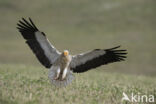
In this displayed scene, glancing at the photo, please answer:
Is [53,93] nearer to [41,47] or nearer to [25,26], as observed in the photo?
[41,47]

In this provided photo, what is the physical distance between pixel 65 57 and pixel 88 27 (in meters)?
37.3

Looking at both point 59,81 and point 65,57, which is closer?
point 59,81

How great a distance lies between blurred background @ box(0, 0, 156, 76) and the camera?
33.2 metres

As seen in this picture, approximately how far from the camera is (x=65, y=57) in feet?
31.2

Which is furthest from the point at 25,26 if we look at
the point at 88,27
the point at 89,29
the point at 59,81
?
the point at 88,27

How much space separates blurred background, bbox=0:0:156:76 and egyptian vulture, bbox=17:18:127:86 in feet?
64.4

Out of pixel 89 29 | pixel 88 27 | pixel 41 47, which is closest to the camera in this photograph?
pixel 41 47

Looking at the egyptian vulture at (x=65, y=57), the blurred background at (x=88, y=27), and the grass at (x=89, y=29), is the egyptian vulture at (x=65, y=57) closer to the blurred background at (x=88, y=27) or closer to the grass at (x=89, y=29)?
the grass at (x=89, y=29)

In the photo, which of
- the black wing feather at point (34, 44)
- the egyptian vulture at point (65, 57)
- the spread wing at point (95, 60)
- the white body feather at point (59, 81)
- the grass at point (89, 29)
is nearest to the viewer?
the white body feather at point (59, 81)

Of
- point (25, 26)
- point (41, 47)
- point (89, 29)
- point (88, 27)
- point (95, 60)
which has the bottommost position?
point (95, 60)

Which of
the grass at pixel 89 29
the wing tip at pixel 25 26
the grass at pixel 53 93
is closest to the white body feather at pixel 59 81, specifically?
the grass at pixel 53 93

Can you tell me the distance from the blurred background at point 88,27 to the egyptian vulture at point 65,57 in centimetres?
1962

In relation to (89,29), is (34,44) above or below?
below

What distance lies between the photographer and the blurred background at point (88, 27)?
3322cm
